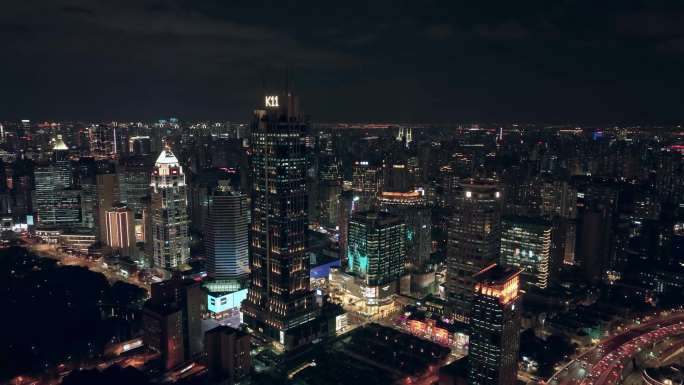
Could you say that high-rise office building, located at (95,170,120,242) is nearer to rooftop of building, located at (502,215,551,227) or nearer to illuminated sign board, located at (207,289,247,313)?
illuminated sign board, located at (207,289,247,313)

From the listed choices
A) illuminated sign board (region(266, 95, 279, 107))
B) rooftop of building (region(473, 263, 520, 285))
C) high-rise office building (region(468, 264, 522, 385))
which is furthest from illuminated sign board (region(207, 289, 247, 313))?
rooftop of building (region(473, 263, 520, 285))

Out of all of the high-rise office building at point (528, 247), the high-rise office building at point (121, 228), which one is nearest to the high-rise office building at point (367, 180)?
the high-rise office building at point (528, 247)

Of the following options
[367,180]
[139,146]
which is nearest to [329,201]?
[367,180]

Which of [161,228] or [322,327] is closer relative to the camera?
[322,327]

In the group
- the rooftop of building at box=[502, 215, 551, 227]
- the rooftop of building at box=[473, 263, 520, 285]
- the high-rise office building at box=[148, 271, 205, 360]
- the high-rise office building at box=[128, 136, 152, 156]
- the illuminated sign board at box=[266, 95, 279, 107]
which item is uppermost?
the illuminated sign board at box=[266, 95, 279, 107]

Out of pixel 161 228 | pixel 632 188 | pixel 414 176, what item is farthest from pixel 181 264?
pixel 632 188

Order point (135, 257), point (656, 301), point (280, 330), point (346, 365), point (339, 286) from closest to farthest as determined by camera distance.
→ point (346, 365)
point (280, 330)
point (656, 301)
point (339, 286)
point (135, 257)

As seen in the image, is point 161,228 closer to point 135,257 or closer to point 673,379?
point 135,257

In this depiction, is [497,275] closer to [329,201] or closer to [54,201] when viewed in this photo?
[329,201]
